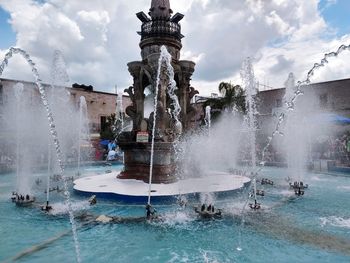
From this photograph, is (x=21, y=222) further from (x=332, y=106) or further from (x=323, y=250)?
(x=332, y=106)

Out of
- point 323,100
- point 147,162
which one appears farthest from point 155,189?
point 323,100

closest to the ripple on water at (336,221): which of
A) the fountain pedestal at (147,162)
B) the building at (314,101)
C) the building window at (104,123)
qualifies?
the fountain pedestal at (147,162)

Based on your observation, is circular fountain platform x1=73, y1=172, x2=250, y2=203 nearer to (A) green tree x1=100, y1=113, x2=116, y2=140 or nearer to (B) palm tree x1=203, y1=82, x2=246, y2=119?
(B) palm tree x1=203, y1=82, x2=246, y2=119

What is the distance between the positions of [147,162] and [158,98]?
2.86 metres

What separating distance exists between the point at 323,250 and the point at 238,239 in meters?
1.67

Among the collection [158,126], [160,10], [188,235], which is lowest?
[188,235]

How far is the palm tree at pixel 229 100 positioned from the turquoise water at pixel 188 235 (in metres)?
23.3

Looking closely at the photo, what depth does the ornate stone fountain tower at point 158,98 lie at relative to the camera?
12.6 metres

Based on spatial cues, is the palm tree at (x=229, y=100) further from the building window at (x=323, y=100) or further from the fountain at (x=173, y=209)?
the fountain at (x=173, y=209)

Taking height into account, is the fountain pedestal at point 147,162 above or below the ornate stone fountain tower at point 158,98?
below

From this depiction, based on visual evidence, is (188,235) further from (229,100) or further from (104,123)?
(104,123)

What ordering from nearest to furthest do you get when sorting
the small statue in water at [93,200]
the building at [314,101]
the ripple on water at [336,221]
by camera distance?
the ripple on water at [336,221], the small statue in water at [93,200], the building at [314,101]

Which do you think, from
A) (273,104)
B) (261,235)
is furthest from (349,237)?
(273,104)

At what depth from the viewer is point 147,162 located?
41.8ft
